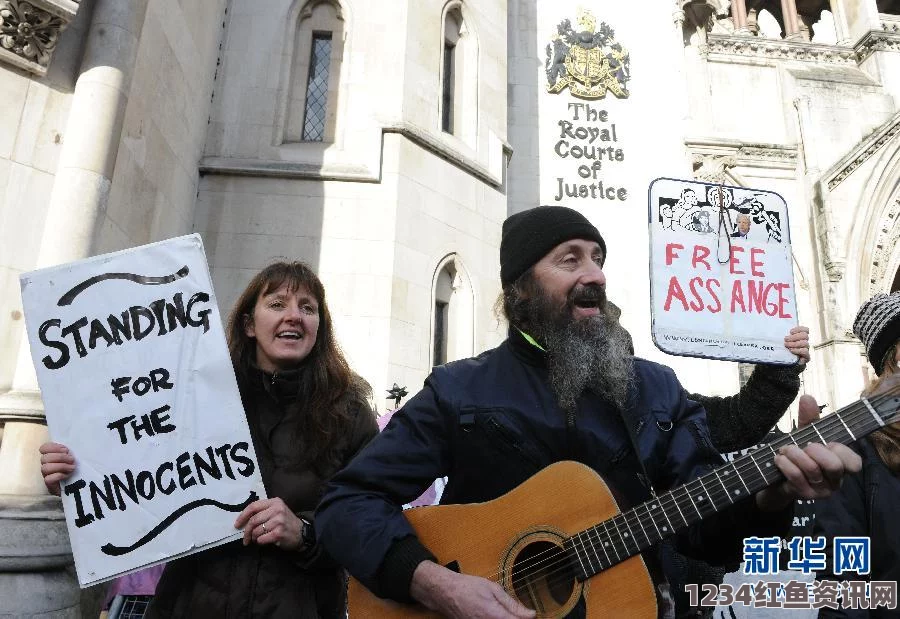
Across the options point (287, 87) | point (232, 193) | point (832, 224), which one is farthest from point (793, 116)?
point (232, 193)

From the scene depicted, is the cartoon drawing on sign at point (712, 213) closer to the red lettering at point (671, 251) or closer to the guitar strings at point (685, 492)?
the red lettering at point (671, 251)

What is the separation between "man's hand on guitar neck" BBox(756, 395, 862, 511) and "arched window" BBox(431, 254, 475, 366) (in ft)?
20.9

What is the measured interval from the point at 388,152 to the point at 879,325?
20.6 feet

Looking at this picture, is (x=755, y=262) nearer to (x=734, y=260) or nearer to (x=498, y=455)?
(x=734, y=260)

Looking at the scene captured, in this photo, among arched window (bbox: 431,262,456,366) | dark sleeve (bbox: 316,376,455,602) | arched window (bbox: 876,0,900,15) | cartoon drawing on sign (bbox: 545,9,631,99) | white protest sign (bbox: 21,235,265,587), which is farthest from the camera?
arched window (bbox: 876,0,900,15)

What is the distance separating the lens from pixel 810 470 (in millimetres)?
1430

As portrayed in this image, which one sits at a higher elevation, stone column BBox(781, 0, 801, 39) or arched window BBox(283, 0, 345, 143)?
stone column BBox(781, 0, 801, 39)

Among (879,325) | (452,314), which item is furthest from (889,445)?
(452,314)

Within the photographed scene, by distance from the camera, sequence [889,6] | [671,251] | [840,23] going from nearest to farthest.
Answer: [671,251], [840,23], [889,6]

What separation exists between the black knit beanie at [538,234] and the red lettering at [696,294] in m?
0.94

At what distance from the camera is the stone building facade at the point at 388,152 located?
3.67m

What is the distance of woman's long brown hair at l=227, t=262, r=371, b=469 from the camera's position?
209 centimetres

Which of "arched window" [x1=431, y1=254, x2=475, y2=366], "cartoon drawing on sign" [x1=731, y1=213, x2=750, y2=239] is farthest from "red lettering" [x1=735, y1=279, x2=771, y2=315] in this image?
"arched window" [x1=431, y1=254, x2=475, y2=366]

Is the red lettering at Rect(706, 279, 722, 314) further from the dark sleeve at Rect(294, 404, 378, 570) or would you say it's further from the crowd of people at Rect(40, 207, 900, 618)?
the dark sleeve at Rect(294, 404, 378, 570)
